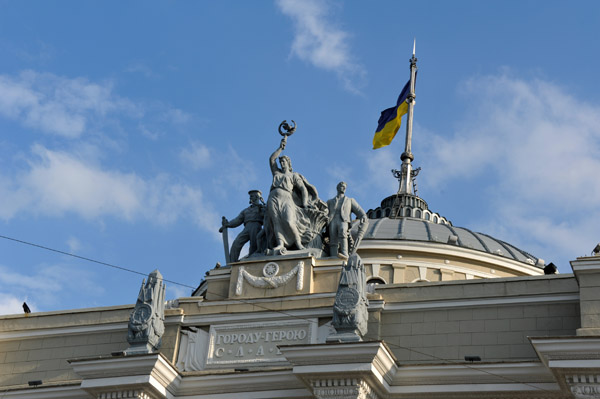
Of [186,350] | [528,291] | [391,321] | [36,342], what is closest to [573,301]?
[528,291]

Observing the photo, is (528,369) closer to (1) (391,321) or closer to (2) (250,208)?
(1) (391,321)

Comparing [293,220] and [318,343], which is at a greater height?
[293,220]

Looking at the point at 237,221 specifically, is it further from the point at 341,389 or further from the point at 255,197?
the point at 341,389

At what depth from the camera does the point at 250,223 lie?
984 inches

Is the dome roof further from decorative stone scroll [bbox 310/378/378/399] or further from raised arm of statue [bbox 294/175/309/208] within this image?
decorative stone scroll [bbox 310/378/378/399]

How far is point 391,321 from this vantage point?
21.9 metres

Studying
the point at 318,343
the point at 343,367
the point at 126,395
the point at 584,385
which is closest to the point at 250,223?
the point at 318,343

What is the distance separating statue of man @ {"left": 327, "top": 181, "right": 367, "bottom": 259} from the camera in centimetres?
2394

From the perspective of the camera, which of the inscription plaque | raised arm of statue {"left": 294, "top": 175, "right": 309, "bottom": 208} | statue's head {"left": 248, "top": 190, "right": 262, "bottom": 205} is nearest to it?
the inscription plaque

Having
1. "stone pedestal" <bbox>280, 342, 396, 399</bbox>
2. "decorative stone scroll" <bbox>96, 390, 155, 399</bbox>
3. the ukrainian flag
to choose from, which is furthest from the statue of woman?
the ukrainian flag

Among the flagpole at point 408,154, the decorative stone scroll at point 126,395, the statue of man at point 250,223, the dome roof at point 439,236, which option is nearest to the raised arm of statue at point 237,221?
the statue of man at point 250,223

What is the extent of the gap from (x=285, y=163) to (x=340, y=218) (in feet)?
6.81

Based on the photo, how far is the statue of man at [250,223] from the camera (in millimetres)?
24719

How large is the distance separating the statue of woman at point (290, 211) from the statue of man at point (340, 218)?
1.01 ft
